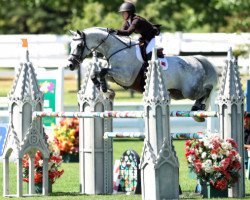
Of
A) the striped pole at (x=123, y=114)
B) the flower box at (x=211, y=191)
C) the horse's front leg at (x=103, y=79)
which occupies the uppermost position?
the horse's front leg at (x=103, y=79)

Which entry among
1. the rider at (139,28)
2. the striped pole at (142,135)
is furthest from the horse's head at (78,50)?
the striped pole at (142,135)

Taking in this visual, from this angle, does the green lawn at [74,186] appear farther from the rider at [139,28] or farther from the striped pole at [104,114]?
the rider at [139,28]

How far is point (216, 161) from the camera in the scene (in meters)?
12.6

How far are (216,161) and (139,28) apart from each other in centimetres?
212

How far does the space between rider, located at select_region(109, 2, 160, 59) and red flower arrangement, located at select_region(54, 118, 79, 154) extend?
4.86 metres

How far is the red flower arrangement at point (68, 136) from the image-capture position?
18.4 metres

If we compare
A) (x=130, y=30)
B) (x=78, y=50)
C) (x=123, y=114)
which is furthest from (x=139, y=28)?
(x=123, y=114)

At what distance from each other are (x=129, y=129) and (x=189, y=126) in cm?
124

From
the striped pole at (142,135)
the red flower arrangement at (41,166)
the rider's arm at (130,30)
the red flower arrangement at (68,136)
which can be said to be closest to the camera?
the striped pole at (142,135)

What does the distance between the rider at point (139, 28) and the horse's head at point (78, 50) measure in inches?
17.7

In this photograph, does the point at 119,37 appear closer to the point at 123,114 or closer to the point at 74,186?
the point at 123,114

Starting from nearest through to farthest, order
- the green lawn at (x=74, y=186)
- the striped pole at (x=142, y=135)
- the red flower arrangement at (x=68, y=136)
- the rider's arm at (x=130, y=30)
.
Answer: the striped pole at (x=142, y=135)
the green lawn at (x=74, y=186)
the rider's arm at (x=130, y=30)
the red flower arrangement at (x=68, y=136)

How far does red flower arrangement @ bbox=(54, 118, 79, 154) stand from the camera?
18422 millimetres

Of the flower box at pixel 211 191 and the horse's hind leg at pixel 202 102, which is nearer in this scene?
the flower box at pixel 211 191
